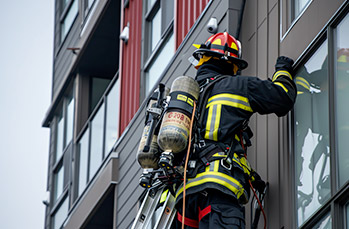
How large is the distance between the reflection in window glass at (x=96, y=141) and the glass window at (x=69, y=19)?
5.38 metres

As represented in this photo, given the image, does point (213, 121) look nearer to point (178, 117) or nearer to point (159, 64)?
point (178, 117)

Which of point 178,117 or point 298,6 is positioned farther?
point 298,6

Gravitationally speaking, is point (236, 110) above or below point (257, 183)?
above

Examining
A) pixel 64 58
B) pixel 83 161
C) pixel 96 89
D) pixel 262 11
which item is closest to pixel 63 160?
pixel 96 89

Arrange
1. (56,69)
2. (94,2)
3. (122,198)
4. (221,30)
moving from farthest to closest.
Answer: (56,69) < (94,2) < (122,198) < (221,30)

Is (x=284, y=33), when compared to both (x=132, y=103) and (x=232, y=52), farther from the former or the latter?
(x=132, y=103)

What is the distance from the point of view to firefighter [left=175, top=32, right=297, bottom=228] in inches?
358

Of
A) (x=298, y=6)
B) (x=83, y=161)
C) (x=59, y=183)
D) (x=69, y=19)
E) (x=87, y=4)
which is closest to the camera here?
(x=298, y=6)

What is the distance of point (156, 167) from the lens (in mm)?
10008

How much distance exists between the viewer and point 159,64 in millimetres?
15000

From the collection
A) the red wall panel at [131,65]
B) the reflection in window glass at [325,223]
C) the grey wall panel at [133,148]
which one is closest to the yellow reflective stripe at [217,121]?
the reflection in window glass at [325,223]

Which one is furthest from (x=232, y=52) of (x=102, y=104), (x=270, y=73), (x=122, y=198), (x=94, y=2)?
(x=94, y=2)

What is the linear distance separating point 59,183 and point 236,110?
1296cm

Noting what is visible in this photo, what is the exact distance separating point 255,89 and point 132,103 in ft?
22.8
